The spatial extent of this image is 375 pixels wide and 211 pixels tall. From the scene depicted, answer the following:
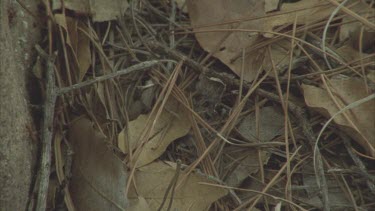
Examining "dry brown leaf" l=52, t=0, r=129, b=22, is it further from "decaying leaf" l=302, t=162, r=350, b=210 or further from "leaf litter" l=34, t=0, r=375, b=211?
"decaying leaf" l=302, t=162, r=350, b=210

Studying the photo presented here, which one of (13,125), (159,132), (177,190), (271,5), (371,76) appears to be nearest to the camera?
(13,125)

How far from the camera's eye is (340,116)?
1.60 meters

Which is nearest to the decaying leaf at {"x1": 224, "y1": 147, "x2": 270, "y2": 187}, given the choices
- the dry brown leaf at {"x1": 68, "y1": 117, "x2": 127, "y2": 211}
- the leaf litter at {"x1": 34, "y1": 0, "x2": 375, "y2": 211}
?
the leaf litter at {"x1": 34, "y1": 0, "x2": 375, "y2": 211}

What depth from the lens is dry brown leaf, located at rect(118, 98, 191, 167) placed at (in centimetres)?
155

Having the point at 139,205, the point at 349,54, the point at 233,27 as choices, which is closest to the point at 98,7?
the point at 233,27

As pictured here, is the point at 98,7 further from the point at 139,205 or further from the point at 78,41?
the point at 139,205

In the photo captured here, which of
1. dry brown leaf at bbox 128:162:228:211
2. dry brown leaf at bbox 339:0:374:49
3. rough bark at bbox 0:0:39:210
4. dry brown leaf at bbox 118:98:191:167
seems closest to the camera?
rough bark at bbox 0:0:39:210

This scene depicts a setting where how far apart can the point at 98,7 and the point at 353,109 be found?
0.95m

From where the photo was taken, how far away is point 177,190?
4.82 feet

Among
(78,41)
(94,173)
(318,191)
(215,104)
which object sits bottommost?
(318,191)

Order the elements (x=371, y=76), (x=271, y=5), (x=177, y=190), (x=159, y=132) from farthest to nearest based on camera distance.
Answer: (x=271, y=5) → (x=371, y=76) → (x=159, y=132) → (x=177, y=190)

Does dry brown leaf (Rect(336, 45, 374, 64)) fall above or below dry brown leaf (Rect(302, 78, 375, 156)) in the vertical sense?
above

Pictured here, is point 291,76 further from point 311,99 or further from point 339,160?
point 339,160

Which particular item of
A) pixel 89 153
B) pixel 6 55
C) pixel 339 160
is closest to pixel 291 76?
pixel 339 160
